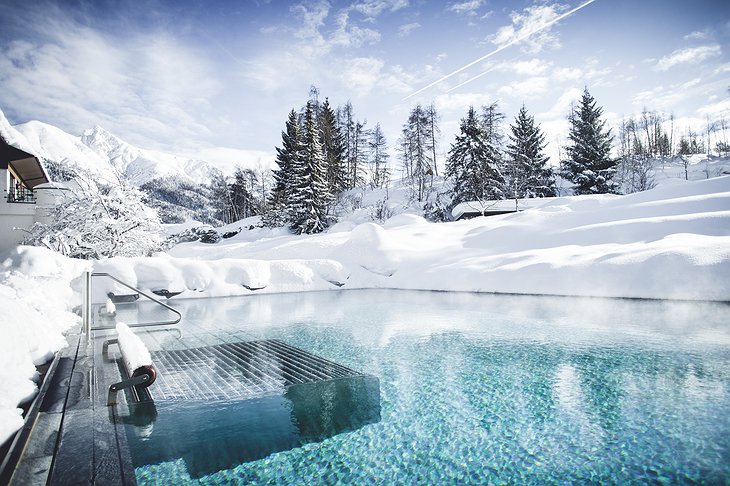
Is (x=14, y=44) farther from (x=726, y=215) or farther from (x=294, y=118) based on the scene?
(x=726, y=215)

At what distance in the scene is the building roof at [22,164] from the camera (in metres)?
17.8

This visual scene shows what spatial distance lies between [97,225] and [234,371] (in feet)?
39.4

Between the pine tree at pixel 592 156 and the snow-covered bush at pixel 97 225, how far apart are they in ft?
87.1

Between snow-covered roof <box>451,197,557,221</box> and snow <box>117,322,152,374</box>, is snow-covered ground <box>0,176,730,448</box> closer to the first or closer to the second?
snow <box>117,322,152,374</box>

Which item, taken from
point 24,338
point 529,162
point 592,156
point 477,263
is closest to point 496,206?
point 529,162

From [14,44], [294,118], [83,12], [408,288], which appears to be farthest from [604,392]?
[294,118]

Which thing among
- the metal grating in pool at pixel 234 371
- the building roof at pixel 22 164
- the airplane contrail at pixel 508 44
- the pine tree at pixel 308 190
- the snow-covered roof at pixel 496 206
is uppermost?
the airplane contrail at pixel 508 44

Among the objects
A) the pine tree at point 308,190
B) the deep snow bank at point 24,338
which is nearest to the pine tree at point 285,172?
the pine tree at point 308,190

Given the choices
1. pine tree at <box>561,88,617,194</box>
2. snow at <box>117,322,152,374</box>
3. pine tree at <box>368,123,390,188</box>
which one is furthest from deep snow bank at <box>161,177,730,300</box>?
pine tree at <box>368,123,390,188</box>

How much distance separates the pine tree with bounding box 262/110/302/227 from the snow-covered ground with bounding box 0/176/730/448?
9.43m

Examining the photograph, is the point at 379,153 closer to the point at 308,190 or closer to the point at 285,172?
the point at 285,172

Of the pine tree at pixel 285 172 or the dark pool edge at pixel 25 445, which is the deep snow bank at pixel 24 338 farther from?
the pine tree at pixel 285 172

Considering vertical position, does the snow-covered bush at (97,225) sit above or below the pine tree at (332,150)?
below

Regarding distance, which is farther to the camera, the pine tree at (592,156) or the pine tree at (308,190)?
the pine tree at (592,156)
